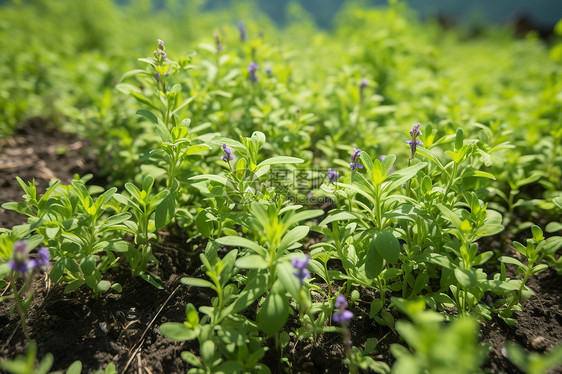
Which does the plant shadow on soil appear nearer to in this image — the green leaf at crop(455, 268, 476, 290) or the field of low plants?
the field of low plants

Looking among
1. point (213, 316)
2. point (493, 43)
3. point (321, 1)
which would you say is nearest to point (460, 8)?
point (321, 1)

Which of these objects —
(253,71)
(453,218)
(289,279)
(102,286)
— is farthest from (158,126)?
(453,218)

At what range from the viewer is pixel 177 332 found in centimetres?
133

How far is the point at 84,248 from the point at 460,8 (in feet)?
52.9

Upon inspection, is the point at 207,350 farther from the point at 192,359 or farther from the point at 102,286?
the point at 102,286

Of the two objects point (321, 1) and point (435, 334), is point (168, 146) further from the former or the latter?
point (321, 1)

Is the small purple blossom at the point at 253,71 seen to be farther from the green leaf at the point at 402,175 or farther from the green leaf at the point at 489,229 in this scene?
the green leaf at the point at 489,229

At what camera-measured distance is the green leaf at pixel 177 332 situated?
1.31 m

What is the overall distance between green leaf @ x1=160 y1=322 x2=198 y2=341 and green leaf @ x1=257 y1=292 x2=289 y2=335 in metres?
0.26

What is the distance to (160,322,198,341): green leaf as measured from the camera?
1.31m

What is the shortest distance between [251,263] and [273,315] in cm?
22

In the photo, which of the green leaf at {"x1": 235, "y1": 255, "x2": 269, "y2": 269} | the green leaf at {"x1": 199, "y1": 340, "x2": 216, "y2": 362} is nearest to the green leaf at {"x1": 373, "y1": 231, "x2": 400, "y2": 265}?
the green leaf at {"x1": 235, "y1": 255, "x2": 269, "y2": 269}

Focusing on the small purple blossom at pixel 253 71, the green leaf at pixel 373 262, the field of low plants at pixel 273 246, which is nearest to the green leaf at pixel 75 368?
the field of low plants at pixel 273 246

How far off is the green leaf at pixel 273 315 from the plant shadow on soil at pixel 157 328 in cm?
24
